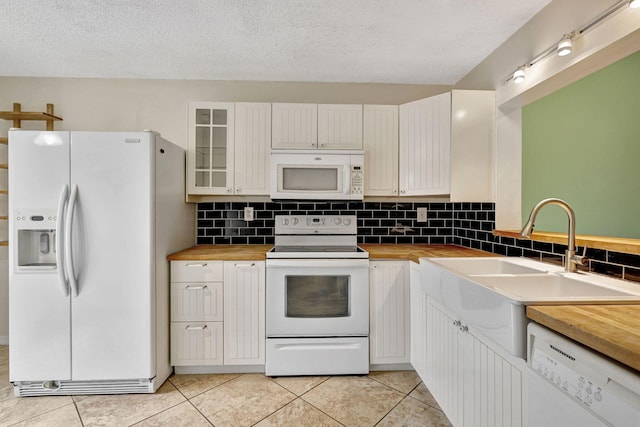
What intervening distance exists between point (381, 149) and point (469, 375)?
5.67 feet

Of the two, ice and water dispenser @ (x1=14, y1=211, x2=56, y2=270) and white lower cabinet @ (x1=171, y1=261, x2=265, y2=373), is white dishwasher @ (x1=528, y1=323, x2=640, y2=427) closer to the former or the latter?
white lower cabinet @ (x1=171, y1=261, x2=265, y2=373)

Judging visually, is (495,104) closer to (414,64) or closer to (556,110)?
(414,64)

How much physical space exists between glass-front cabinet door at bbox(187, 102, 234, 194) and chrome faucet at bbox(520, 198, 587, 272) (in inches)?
79.3

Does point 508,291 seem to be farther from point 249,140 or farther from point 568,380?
point 249,140

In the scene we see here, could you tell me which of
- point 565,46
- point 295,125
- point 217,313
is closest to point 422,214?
point 295,125

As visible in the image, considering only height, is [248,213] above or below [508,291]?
above

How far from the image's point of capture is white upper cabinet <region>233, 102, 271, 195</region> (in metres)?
2.53

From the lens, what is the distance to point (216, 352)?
2191 millimetres

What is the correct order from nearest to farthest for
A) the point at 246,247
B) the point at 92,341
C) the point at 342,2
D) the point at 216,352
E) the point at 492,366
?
the point at 492,366, the point at 342,2, the point at 92,341, the point at 216,352, the point at 246,247

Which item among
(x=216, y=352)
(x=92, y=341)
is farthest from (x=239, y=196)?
(x=92, y=341)

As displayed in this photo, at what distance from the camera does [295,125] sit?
253 cm

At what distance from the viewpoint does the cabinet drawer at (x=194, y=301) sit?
218 centimetres

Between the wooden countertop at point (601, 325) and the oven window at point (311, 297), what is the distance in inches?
55.4

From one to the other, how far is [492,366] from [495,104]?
1.77 m
